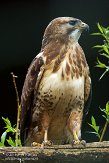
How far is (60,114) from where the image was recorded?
8.59 feet

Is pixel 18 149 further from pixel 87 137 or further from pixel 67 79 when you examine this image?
pixel 87 137

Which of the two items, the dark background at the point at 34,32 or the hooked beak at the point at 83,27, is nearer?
the hooked beak at the point at 83,27

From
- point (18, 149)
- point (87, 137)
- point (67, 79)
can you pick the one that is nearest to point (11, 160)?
point (18, 149)

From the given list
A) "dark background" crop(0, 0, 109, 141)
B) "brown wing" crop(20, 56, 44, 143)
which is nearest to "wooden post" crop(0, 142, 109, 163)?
"brown wing" crop(20, 56, 44, 143)

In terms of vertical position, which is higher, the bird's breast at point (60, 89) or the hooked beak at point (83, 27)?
the hooked beak at point (83, 27)

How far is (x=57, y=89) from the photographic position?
2.52m

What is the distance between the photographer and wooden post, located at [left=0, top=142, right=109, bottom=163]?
1.63 meters

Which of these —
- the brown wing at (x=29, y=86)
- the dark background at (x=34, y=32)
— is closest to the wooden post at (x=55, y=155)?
the brown wing at (x=29, y=86)

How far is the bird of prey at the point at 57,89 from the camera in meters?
2.54

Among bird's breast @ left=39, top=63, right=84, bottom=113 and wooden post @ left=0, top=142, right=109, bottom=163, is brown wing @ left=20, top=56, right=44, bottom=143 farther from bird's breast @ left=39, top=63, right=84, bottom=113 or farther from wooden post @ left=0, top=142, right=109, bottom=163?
wooden post @ left=0, top=142, right=109, bottom=163

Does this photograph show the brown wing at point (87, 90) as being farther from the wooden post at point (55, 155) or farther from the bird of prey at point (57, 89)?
the wooden post at point (55, 155)

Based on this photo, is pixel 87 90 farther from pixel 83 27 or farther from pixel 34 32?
pixel 34 32

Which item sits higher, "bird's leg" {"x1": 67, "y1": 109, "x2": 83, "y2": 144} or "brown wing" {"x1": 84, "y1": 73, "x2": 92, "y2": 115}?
"brown wing" {"x1": 84, "y1": 73, "x2": 92, "y2": 115}

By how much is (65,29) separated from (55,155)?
109 centimetres
